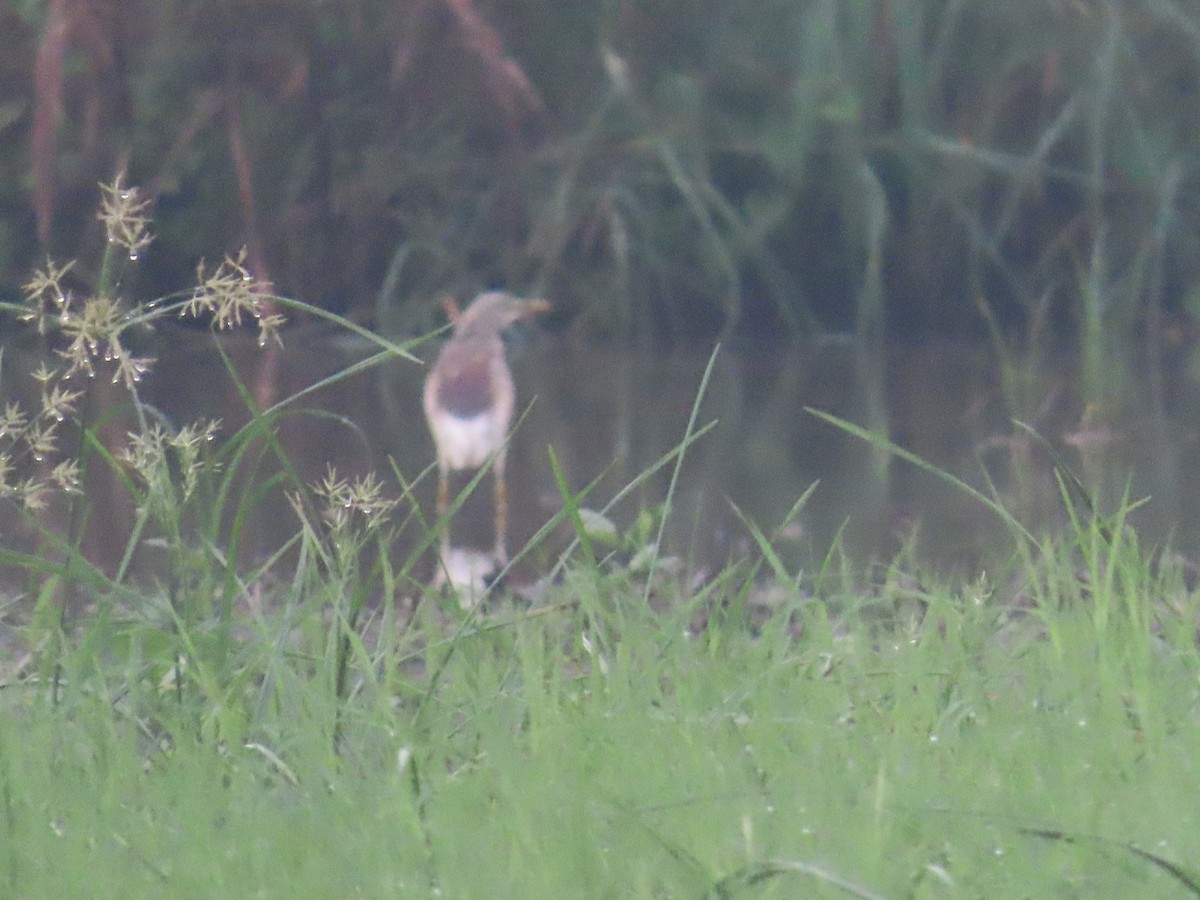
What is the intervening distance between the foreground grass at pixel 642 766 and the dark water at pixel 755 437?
1.88 feet

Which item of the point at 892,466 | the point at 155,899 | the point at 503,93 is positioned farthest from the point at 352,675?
the point at 503,93

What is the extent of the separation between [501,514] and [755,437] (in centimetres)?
95

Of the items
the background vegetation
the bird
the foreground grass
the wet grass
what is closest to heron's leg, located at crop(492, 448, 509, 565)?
the bird

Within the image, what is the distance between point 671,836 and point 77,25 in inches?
217

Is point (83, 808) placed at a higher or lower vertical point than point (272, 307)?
higher

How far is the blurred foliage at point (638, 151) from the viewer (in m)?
6.62

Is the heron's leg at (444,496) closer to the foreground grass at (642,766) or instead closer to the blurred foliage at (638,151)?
the foreground grass at (642,766)

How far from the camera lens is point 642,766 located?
1.65 m

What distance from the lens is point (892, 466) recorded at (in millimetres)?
4332

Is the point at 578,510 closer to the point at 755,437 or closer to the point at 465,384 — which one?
the point at 465,384

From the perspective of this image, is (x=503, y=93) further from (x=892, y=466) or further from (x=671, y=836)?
(x=671, y=836)

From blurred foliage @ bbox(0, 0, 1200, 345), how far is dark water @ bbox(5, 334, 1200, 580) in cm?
30

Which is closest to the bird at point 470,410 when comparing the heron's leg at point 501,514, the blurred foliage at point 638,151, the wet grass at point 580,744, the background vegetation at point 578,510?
the heron's leg at point 501,514

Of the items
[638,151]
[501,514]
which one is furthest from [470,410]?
[638,151]
